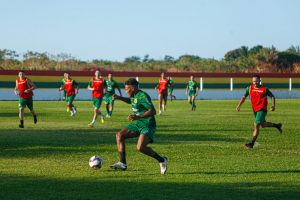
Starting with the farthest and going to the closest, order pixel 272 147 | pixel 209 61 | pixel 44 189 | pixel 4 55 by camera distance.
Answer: pixel 209 61, pixel 4 55, pixel 272 147, pixel 44 189

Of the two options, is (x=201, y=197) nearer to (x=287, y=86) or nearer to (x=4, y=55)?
(x=287, y=86)

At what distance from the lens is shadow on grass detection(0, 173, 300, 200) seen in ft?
37.0

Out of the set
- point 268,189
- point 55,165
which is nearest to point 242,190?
point 268,189

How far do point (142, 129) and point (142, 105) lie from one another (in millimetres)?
469

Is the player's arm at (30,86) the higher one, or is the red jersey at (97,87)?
the player's arm at (30,86)

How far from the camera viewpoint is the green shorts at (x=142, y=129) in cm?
1405

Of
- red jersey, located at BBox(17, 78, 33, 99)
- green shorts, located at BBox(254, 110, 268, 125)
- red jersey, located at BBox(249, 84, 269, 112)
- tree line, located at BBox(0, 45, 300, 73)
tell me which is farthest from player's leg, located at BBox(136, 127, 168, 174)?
tree line, located at BBox(0, 45, 300, 73)

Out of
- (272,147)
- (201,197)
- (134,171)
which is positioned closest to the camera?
(201,197)

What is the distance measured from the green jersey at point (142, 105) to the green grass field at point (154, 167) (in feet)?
3.21

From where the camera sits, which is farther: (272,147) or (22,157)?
(272,147)

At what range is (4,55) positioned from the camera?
8838cm

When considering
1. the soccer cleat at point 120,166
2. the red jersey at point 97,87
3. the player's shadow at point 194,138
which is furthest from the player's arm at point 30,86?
the soccer cleat at point 120,166

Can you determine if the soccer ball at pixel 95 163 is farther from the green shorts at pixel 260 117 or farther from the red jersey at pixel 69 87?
the red jersey at pixel 69 87

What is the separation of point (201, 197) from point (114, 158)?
5681 mm
